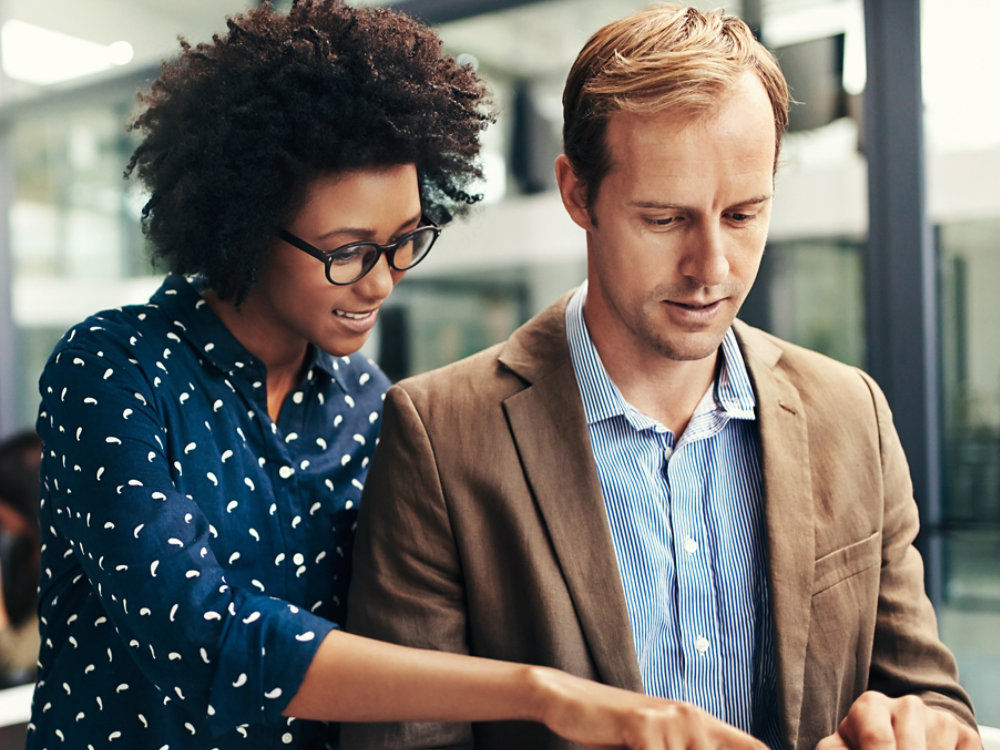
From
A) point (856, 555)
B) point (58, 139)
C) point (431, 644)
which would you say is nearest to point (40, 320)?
point (58, 139)

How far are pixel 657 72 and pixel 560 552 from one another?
671 mm

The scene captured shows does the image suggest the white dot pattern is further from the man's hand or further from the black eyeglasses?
the man's hand

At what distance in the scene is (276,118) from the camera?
1.45m

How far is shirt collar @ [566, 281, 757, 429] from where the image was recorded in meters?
1.48

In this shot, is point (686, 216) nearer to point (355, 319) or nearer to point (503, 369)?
point (503, 369)

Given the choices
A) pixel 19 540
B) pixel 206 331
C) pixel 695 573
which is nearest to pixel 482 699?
pixel 695 573

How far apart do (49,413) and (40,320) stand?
11.9 ft

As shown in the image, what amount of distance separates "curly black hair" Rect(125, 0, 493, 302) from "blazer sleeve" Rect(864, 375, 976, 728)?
874 millimetres

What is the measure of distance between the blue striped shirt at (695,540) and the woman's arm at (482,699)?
0.30 metres

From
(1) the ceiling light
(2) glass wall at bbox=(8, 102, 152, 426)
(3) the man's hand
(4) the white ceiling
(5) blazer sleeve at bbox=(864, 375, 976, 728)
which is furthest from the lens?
(2) glass wall at bbox=(8, 102, 152, 426)

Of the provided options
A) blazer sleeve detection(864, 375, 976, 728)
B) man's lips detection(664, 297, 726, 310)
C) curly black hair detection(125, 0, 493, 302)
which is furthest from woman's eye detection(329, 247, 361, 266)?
blazer sleeve detection(864, 375, 976, 728)

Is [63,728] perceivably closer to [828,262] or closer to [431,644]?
[431,644]

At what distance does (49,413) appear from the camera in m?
1.40

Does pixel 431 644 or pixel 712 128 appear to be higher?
pixel 712 128
